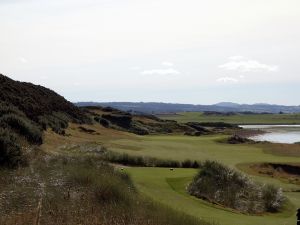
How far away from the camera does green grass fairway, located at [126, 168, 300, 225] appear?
18.9 meters

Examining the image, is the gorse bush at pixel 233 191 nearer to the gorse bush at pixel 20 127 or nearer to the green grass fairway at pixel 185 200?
the green grass fairway at pixel 185 200

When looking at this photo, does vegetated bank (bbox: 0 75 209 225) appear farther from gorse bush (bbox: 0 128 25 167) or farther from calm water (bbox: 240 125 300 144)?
calm water (bbox: 240 125 300 144)

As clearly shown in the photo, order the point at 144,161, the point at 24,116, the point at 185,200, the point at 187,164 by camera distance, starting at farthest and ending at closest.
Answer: the point at 187,164 → the point at 144,161 → the point at 24,116 → the point at 185,200

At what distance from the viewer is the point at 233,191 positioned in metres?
24.2

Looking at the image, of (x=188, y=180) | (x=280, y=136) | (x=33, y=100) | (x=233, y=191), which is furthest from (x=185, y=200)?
(x=280, y=136)

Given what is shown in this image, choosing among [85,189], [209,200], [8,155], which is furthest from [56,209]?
[209,200]

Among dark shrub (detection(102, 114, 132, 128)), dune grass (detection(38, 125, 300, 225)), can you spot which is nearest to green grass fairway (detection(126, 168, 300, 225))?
dune grass (detection(38, 125, 300, 225))

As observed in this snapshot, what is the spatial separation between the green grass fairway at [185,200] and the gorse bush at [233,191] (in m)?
0.71

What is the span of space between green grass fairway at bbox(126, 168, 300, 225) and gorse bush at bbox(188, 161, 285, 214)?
712 mm

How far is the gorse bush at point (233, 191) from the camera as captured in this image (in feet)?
75.0

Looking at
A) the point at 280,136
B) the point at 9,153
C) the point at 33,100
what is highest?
the point at 33,100

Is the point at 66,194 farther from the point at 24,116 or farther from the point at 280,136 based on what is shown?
the point at 280,136

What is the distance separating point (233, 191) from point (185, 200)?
12.1 feet

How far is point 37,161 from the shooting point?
1859 centimetres
